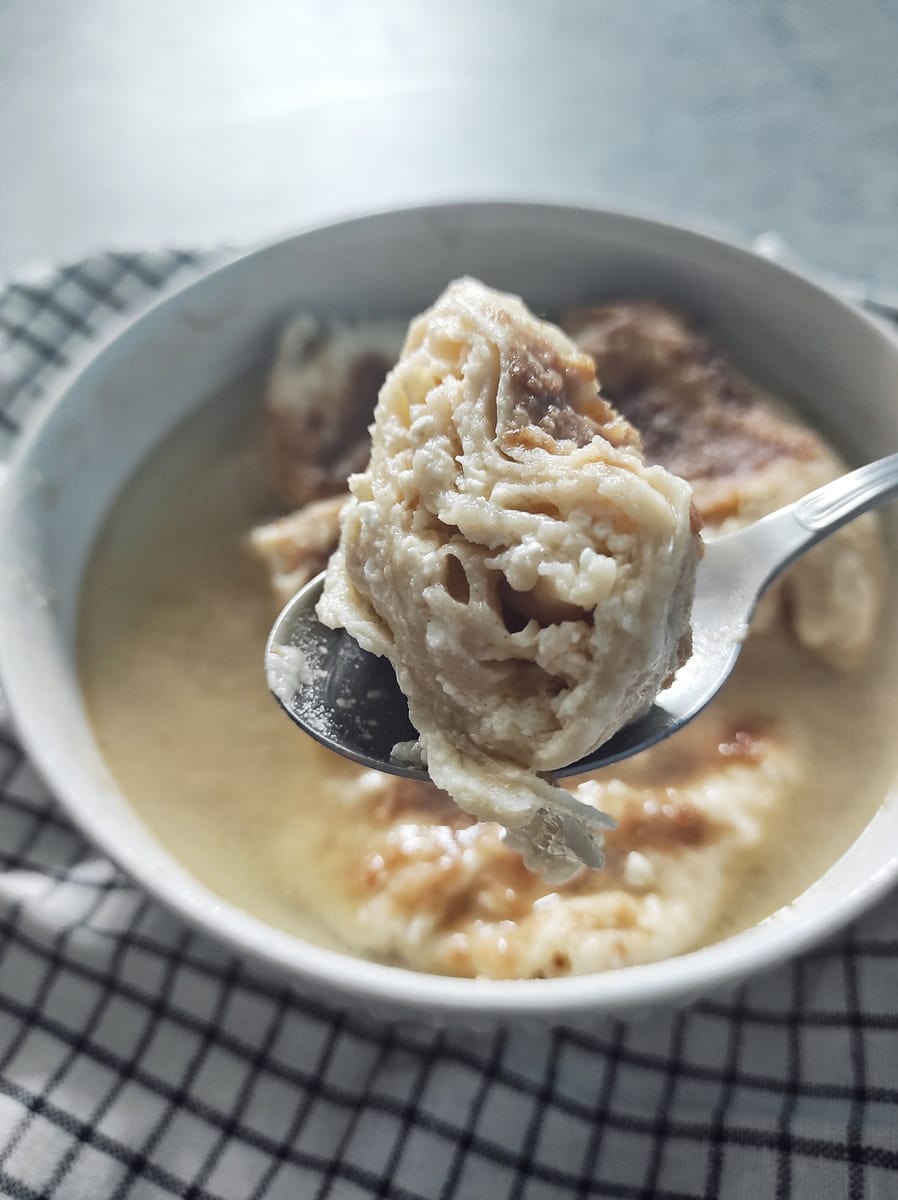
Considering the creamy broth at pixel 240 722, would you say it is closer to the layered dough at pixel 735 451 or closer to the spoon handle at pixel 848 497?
the layered dough at pixel 735 451

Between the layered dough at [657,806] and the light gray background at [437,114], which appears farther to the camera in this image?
the light gray background at [437,114]

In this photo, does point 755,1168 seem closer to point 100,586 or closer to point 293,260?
point 100,586

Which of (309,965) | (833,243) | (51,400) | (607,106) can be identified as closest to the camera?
(309,965)

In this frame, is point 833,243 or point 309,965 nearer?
point 309,965

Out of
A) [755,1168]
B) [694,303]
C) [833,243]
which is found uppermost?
[694,303]

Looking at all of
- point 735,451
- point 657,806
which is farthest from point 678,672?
point 735,451

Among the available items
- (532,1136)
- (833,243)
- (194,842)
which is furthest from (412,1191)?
(833,243)

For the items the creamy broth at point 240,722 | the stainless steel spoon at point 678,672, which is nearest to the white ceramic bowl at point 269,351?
the creamy broth at point 240,722
